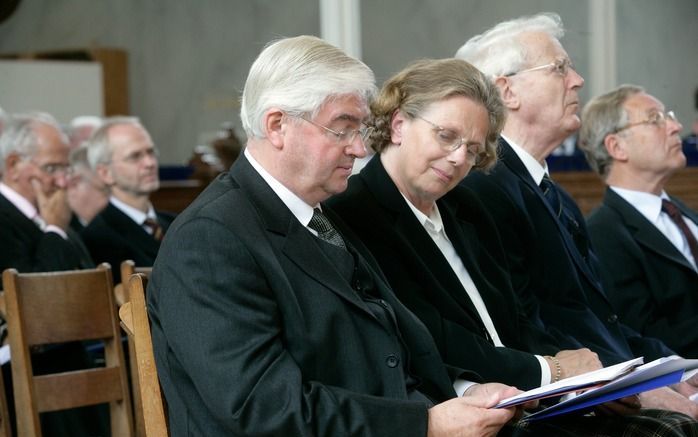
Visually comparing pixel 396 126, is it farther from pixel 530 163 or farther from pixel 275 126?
pixel 530 163

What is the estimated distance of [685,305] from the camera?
394 centimetres

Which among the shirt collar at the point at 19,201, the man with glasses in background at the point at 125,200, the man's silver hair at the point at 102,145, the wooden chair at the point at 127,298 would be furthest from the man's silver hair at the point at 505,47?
the man's silver hair at the point at 102,145

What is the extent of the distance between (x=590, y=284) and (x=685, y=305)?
648 mm

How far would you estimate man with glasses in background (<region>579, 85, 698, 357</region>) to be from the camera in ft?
12.8

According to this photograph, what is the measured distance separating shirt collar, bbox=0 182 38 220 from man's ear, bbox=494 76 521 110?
2.31m

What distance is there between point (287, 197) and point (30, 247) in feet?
8.42

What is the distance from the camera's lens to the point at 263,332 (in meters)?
2.08

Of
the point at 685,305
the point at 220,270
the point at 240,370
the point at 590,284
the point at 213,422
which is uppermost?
the point at 220,270

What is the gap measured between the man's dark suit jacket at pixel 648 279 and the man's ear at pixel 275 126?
197 centimetres

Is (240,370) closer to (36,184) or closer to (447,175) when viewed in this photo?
(447,175)

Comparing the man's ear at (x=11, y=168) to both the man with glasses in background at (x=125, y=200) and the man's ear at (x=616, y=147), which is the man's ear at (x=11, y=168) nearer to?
the man with glasses in background at (x=125, y=200)

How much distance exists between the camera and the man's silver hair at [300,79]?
2.28 meters

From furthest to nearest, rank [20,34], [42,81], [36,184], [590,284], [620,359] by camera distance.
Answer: [20,34], [42,81], [36,184], [590,284], [620,359]

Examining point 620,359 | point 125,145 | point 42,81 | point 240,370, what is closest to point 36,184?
point 125,145
